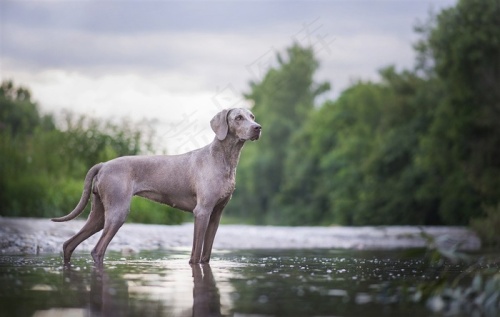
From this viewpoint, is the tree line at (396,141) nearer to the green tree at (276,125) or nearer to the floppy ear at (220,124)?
the green tree at (276,125)

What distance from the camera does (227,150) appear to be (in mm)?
11305

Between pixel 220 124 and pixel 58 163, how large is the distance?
17401 mm

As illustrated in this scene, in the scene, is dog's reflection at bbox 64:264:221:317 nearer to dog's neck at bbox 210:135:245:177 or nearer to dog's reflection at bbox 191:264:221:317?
dog's reflection at bbox 191:264:221:317

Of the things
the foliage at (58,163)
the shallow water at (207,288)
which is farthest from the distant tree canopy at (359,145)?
the shallow water at (207,288)

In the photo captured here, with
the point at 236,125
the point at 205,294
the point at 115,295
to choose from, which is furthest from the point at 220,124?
the point at 115,295

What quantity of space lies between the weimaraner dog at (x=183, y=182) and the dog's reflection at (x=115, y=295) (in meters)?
1.51

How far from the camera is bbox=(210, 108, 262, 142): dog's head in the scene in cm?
1096

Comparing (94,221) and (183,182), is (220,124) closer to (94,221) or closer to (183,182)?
(183,182)

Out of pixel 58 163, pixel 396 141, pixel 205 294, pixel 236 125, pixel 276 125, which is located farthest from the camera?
pixel 276 125

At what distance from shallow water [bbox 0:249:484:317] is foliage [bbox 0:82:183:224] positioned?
14807mm

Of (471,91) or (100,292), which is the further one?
(471,91)

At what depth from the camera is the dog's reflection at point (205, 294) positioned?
243 inches

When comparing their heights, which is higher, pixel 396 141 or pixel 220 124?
pixel 396 141

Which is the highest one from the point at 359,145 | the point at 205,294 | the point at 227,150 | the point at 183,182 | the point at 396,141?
the point at 359,145
